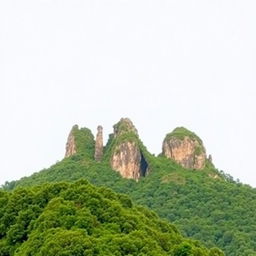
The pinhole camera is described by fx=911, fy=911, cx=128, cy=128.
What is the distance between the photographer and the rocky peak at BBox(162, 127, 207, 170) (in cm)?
9419

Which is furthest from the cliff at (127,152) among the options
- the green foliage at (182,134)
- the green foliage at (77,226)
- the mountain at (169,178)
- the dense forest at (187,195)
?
the green foliage at (77,226)

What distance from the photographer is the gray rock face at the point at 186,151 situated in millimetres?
94250

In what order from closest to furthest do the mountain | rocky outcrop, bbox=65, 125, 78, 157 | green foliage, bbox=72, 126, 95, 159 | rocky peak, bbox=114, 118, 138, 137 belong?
the mountain → rocky peak, bbox=114, 118, 138, 137 → green foliage, bbox=72, 126, 95, 159 → rocky outcrop, bbox=65, 125, 78, 157

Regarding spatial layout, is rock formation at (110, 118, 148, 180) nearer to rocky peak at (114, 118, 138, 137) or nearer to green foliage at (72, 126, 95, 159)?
rocky peak at (114, 118, 138, 137)

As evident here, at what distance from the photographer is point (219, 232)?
7881 centimetres

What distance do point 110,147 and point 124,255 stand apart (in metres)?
65.8

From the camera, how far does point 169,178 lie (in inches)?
3615

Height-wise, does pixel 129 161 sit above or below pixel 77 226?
above

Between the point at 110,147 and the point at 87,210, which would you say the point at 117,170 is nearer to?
the point at 110,147

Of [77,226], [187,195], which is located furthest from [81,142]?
[77,226]

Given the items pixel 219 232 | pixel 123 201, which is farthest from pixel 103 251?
pixel 219 232

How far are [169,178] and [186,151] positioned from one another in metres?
4.34

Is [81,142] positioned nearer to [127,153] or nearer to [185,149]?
[127,153]

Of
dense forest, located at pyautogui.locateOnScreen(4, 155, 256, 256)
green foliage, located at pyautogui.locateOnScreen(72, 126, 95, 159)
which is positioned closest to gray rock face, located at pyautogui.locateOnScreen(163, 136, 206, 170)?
dense forest, located at pyautogui.locateOnScreen(4, 155, 256, 256)
